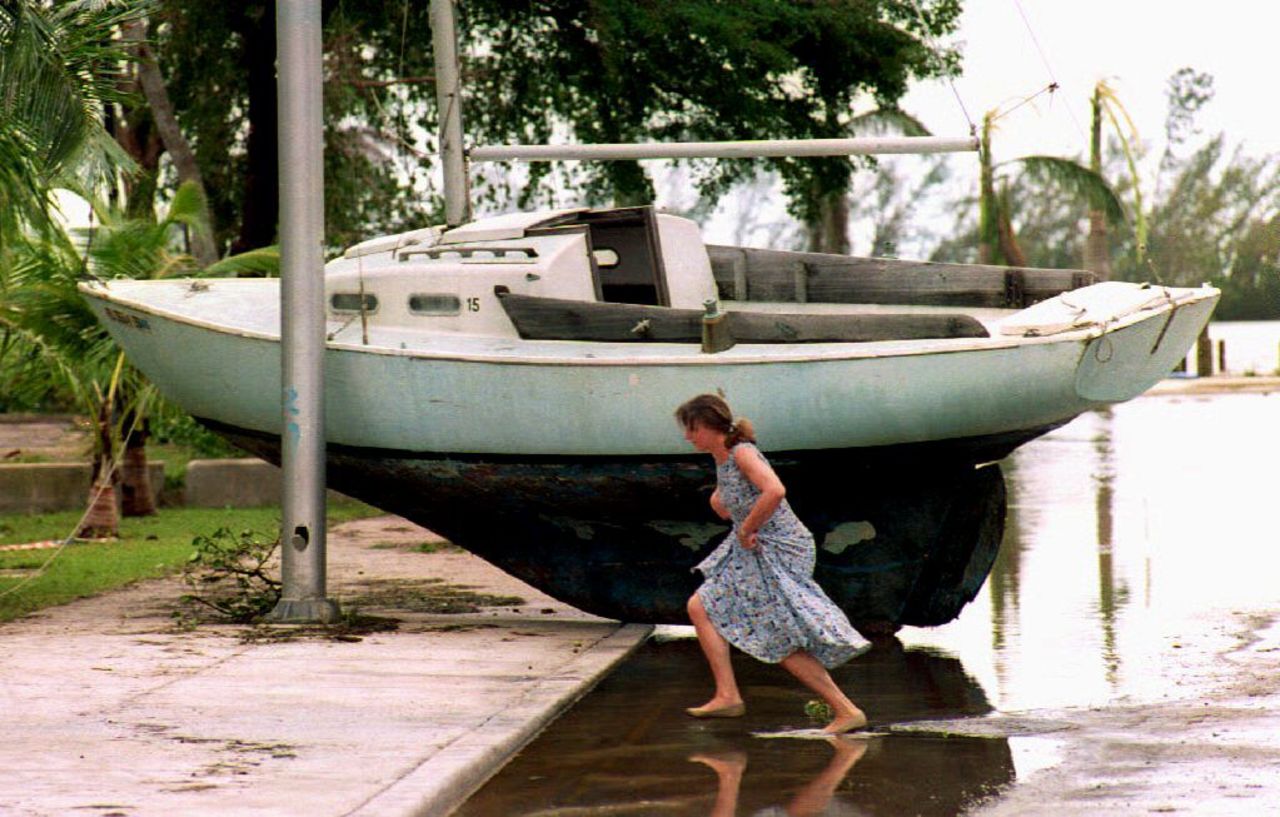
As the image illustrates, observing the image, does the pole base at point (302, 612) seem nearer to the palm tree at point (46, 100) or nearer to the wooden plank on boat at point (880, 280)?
the palm tree at point (46, 100)

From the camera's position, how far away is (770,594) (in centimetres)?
821

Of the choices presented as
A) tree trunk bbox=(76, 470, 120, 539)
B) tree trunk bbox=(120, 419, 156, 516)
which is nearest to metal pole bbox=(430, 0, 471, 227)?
tree trunk bbox=(76, 470, 120, 539)

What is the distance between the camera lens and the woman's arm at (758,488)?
8.02 m

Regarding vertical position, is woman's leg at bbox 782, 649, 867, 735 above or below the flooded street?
above

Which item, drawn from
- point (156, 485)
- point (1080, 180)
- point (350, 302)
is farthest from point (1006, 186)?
point (350, 302)

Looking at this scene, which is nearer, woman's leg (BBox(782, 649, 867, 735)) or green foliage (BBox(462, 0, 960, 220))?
woman's leg (BBox(782, 649, 867, 735))

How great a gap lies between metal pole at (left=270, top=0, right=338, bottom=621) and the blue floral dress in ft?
10.8

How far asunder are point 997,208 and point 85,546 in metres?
28.4

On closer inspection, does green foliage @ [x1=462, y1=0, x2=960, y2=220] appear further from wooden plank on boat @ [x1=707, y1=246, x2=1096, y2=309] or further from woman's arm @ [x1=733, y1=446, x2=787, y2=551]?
woman's arm @ [x1=733, y1=446, x2=787, y2=551]

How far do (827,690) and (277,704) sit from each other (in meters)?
2.28

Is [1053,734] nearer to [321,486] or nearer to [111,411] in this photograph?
[321,486]

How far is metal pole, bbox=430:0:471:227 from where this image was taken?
13156 millimetres

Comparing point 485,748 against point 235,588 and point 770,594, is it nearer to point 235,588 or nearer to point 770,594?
point 770,594

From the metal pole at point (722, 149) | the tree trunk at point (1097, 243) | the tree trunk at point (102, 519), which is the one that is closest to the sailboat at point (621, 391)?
the metal pole at point (722, 149)
